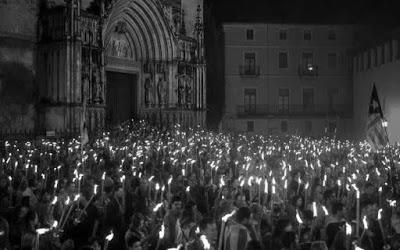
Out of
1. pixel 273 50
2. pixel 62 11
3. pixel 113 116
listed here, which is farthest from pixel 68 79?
pixel 273 50

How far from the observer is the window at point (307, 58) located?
5275 centimetres

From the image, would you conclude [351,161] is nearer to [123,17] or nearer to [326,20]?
[123,17]

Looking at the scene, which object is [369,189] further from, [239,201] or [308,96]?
[308,96]

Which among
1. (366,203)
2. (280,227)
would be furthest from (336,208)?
→ (280,227)

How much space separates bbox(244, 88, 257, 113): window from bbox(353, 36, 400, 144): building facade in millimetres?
9584

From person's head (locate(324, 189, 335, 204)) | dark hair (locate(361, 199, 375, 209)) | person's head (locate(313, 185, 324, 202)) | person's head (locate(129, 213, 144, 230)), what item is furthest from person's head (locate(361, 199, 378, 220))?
person's head (locate(129, 213, 144, 230))

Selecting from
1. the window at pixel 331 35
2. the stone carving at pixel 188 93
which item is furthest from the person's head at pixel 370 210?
the window at pixel 331 35

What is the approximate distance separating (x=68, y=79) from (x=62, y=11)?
364 centimetres

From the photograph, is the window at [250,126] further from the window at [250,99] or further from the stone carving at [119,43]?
the stone carving at [119,43]

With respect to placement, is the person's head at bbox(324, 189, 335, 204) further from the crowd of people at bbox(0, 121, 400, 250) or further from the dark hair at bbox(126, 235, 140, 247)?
the dark hair at bbox(126, 235, 140, 247)

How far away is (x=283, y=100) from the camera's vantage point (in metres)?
52.6

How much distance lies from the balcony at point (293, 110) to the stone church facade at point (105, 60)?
10248 mm

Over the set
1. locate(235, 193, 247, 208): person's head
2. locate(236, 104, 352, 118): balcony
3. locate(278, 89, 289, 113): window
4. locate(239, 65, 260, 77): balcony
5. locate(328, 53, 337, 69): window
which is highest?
locate(328, 53, 337, 69): window

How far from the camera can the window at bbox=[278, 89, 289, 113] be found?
172ft
